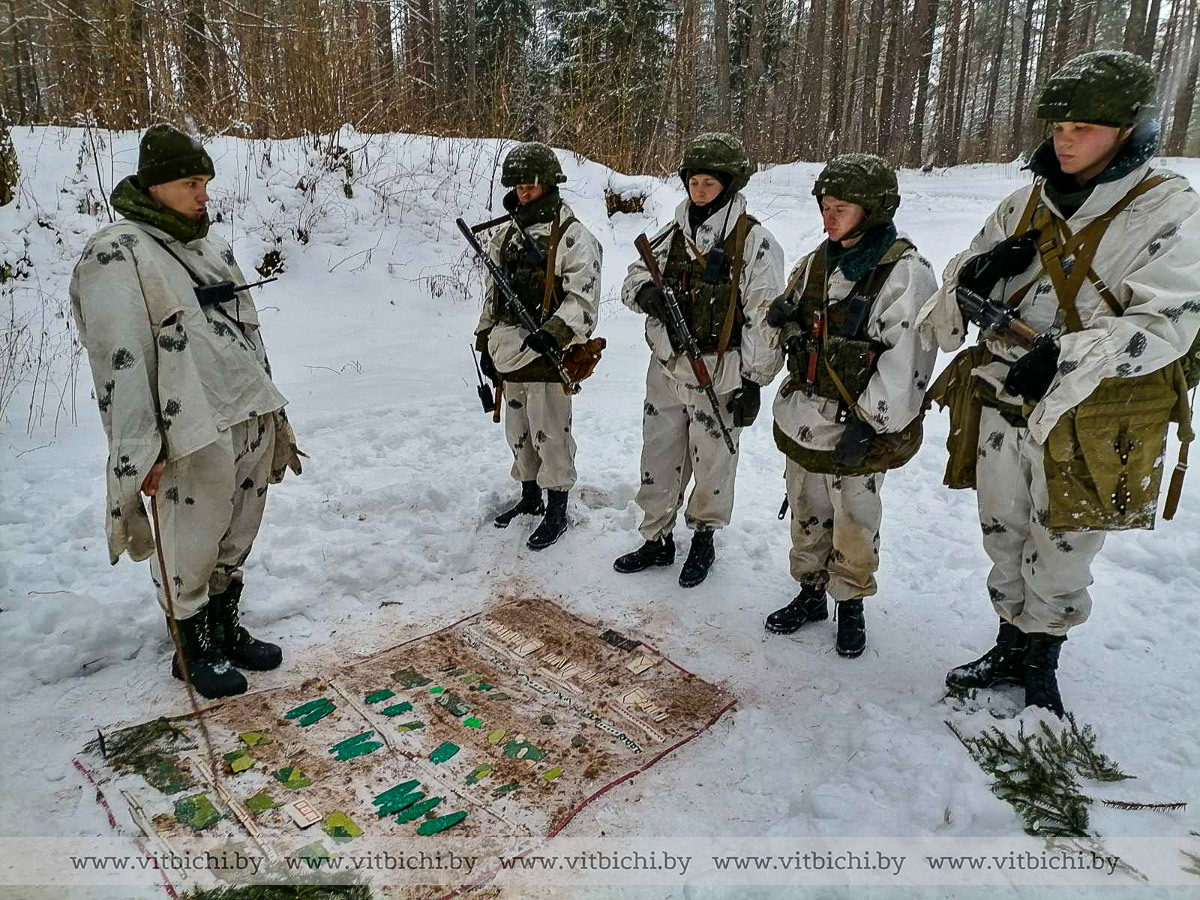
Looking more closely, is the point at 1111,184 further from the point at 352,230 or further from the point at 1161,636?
the point at 352,230

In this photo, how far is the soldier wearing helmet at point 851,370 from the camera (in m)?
2.98

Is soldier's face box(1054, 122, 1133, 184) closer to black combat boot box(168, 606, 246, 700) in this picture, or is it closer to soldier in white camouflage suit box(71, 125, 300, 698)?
soldier in white camouflage suit box(71, 125, 300, 698)

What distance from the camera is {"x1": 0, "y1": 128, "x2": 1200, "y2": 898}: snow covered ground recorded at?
2539 mm

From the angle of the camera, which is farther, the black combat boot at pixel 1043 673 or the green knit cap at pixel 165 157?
the black combat boot at pixel 1043 673

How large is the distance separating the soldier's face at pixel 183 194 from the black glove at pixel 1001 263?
2.78 metres

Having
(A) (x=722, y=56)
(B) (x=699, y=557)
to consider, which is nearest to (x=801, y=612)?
(B) (x=699, y=557)

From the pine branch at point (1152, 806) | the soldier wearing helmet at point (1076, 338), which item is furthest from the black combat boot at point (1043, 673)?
the pine branch at point (1152, 806)

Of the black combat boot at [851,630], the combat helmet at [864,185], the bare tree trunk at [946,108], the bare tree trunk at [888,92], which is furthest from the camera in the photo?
the bare tree trunk at [946,108]

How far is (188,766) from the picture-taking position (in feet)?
8.54

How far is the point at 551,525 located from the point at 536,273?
1414 mm

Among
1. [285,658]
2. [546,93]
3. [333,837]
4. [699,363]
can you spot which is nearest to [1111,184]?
[699,363]

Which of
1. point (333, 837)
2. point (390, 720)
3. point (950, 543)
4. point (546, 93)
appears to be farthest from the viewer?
point (546, 93)

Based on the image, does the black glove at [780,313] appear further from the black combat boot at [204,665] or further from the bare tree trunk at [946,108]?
the bare tree trunk at [946,108]

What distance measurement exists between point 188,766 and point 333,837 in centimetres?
64
